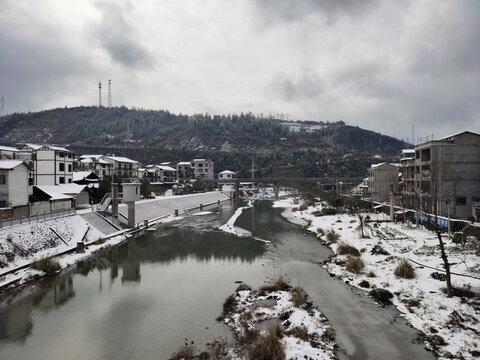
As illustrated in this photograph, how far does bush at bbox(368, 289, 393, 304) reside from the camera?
48.2ft

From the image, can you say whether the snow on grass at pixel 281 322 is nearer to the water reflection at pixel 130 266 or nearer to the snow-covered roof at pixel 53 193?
the water reflection at pixel 130 266

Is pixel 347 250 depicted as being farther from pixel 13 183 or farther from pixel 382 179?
pixel 382 179

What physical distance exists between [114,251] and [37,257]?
241 inches

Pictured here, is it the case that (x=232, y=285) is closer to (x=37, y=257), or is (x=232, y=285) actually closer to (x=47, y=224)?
(x=37, y=257)

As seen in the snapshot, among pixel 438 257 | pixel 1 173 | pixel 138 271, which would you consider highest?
pixel 1 173

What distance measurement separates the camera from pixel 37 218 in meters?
24.0

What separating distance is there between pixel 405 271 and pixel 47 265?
2135 cm

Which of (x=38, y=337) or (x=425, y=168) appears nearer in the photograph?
(x=38, y=337)

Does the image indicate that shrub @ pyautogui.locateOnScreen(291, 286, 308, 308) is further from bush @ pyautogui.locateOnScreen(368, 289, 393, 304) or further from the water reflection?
the water reflection

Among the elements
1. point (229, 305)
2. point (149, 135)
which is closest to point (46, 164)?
point (229, 305)

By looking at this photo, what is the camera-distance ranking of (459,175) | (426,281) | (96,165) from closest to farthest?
(426,281) < (459,175) < (96,165)

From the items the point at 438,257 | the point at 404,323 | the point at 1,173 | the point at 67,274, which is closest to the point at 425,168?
the point at 438,257

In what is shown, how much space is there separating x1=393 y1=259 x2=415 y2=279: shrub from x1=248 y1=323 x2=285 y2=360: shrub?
32.0 feet

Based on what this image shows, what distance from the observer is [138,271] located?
68.2 feet
